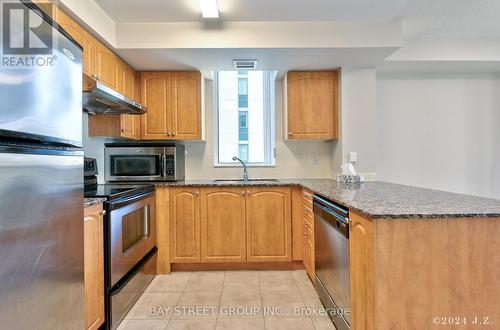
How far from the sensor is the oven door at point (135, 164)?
298 centimetres

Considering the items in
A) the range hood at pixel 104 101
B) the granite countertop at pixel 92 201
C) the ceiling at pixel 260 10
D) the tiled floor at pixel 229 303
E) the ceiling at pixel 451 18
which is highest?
the ceiling at pixel 451 18

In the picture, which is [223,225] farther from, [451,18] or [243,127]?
[451,18]

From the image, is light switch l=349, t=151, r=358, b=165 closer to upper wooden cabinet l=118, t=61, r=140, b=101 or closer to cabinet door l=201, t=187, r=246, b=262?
cabinet door l=201, t=187, r=246, b=262

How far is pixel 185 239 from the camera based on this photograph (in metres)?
2.84

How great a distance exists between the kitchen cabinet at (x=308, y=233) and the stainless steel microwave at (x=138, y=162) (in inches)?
58.2

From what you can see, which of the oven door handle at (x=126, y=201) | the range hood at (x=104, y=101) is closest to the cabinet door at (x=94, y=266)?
the oven door handle at (x=126, y=201)

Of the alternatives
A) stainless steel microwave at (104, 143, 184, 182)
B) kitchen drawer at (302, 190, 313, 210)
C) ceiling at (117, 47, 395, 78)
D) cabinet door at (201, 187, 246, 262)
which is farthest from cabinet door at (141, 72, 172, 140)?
kitchen drawer at (302, 190, 313, 210)

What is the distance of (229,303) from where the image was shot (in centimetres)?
222

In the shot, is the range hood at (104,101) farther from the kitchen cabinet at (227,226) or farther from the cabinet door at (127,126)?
the kitchen cabinet at (227,226)

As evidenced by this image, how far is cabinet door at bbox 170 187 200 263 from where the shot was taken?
112 inches

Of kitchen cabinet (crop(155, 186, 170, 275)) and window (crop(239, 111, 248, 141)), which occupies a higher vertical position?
window (crop(239, 111, 248, 141))

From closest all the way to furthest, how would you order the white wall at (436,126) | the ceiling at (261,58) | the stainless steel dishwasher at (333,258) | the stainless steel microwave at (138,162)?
the stainless steel dishwasher at (333,258), the ceiling at (261,58), the stainless steel microwave at (138,162), the white wall at (436,126)

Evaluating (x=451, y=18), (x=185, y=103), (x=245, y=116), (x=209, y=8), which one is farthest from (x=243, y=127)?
(x=451, y=18)

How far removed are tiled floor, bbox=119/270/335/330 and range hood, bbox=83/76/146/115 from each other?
164 cm
